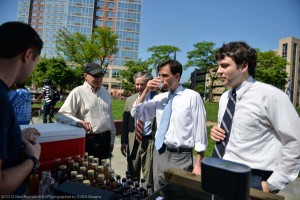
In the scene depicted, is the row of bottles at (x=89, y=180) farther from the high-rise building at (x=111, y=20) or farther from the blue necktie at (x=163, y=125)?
the high-rise building at (x=111, y=20)

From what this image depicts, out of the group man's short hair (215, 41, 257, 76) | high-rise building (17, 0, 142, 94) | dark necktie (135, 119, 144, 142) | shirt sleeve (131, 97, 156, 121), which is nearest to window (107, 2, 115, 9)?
high-rise building (17, 0, 142, 94)

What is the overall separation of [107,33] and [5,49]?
116ft

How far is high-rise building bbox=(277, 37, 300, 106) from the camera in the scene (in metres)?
64.9

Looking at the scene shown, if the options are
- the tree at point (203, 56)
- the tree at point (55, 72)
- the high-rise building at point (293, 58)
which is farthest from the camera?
the high-rise building at point (293, 58)

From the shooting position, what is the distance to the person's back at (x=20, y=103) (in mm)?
3605

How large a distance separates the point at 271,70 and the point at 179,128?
38.5 metres

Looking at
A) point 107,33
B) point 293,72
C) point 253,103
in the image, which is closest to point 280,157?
point 253,103

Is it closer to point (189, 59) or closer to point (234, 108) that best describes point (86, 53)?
point (189, 59)

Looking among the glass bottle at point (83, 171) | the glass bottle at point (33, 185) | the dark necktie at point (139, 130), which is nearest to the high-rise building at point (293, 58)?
the dark necktie at point (139, 130)

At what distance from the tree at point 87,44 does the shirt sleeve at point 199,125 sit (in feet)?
110

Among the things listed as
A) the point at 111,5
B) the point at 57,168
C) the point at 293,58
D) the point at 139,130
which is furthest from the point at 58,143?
the point at 111,5

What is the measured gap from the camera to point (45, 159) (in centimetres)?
202

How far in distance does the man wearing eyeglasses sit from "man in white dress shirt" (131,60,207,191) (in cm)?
68

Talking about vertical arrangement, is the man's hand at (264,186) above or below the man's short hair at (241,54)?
below
